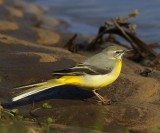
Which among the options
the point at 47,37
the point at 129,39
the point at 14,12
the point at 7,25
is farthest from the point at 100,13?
the point at 129,39

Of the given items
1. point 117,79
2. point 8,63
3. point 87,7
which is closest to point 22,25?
point 87,7

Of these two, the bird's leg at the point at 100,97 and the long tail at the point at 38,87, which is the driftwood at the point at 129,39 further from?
the long tail at the point at 38,87

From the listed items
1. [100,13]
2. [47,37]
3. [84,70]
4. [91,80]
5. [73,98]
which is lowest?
[73,98]

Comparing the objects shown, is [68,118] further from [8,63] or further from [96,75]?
[8,63]

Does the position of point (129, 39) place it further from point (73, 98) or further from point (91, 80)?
point (91, 80)

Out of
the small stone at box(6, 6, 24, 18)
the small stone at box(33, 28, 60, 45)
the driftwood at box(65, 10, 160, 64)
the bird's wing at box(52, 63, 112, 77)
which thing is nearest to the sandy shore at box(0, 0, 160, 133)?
the bird's wing at box(52, 63, 112, 77)

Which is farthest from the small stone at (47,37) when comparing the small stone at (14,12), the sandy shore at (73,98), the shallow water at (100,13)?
the sandy shore at (73,98)

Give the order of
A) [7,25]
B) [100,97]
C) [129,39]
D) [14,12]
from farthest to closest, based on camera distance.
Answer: [14,12] < [7,25] < [129,39] < [100,97]

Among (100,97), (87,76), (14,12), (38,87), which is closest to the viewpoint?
(38,87)
